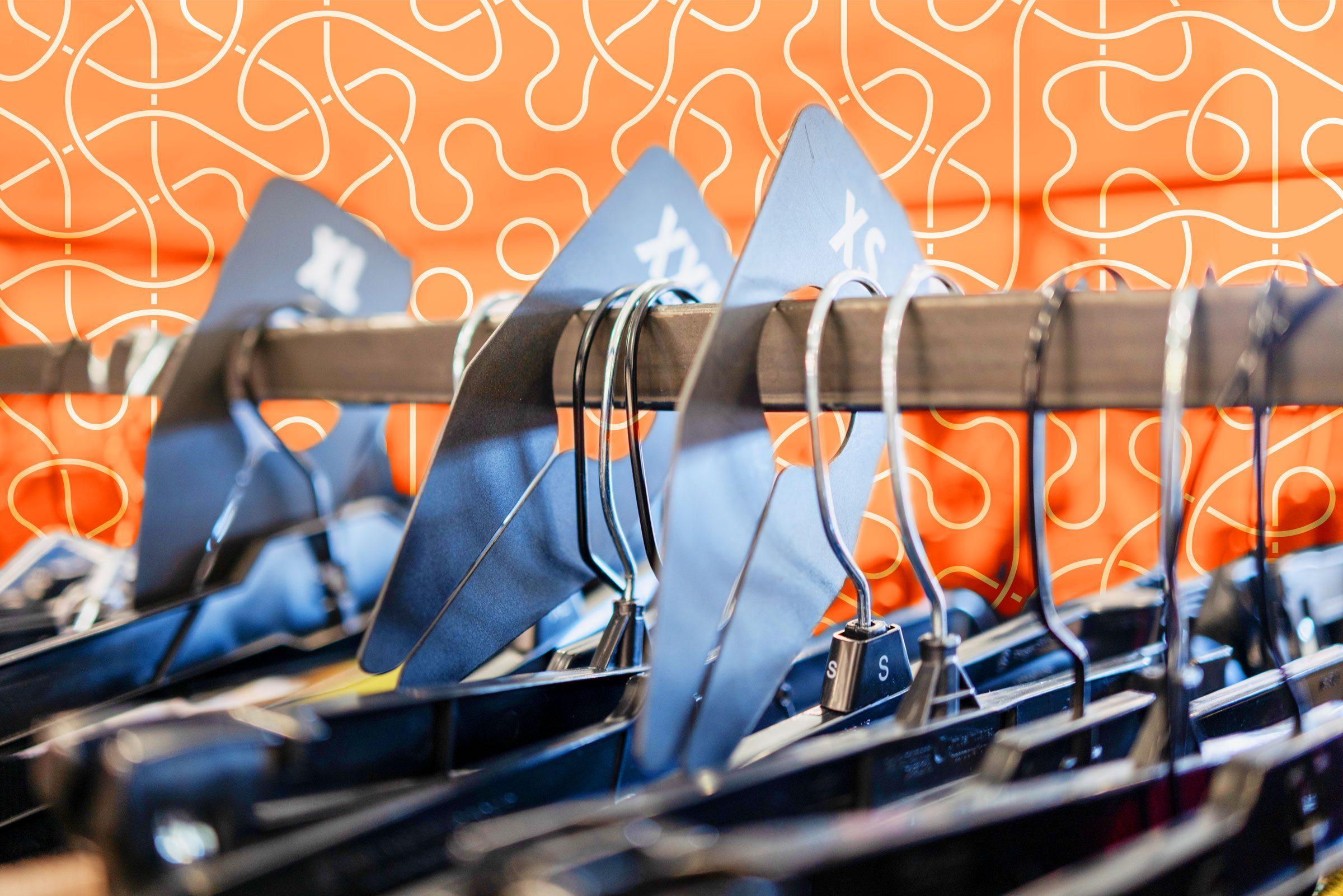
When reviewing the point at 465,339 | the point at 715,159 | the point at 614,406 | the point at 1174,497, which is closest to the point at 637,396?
the point at 614,406

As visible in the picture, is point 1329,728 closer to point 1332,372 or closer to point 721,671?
point 1332,372

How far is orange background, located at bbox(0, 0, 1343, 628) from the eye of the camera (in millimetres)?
923

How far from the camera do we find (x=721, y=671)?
43 cm

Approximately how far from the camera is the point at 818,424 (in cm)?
47

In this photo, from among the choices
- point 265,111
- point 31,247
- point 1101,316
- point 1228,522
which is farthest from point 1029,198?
point 31,247

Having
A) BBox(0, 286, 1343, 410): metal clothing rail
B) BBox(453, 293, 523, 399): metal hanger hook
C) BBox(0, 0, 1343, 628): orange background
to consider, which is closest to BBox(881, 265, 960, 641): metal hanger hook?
BBox(0, 286, 1343, 410): metal clothing rail

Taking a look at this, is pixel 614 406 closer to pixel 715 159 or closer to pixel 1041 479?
pixel 1041 479

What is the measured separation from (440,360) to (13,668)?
33cm

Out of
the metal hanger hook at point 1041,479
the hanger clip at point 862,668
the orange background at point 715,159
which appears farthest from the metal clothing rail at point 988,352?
the orange background at point 715,159

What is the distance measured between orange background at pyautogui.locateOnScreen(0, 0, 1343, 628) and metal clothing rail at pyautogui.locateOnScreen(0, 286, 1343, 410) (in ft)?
1.84

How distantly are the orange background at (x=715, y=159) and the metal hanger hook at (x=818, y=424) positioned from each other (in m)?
0.57

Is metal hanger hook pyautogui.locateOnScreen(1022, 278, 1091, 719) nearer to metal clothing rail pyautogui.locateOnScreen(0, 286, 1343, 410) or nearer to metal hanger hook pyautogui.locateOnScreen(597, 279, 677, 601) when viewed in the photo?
metal clothing rail pyautogui.locateOnScreen(0, 286, 1343, 410)

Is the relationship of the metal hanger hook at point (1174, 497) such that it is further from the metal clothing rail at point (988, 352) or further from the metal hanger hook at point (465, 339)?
the metal hanger hook at point (465, 339)

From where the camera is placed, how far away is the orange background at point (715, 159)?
0.92 metres
